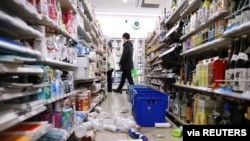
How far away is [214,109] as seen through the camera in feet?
6.59

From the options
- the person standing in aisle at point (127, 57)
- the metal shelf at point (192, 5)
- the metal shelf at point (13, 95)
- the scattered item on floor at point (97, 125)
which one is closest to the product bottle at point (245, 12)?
the metal shelf at point (192, 5)

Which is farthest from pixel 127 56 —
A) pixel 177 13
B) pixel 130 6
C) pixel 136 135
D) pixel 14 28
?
pixel 14 28

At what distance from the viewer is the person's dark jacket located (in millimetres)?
6359

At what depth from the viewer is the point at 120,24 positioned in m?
9.11

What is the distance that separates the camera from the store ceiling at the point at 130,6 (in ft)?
24.4

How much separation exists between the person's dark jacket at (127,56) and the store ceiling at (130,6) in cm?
203

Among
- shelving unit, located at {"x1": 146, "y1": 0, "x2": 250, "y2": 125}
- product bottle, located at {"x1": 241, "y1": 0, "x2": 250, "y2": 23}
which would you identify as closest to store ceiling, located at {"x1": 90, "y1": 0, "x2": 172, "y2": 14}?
shelving unit, located at {"x1": 146, "y1": 0, "x2": 250, "y2": 125}

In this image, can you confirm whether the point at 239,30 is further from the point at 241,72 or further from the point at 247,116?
the point at 247,116

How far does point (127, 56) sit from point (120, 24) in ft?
10.4

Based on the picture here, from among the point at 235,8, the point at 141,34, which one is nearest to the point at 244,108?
the point at 235,8

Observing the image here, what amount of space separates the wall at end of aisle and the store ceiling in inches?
11.2

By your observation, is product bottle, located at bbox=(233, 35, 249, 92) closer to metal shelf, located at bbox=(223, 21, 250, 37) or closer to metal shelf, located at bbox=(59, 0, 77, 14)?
metal shelf, located at bbox=(223, 21, 250, 37)

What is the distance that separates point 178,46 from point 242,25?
177 cm

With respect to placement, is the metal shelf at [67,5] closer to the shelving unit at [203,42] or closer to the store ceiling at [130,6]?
the shelving unit at [203,42]
